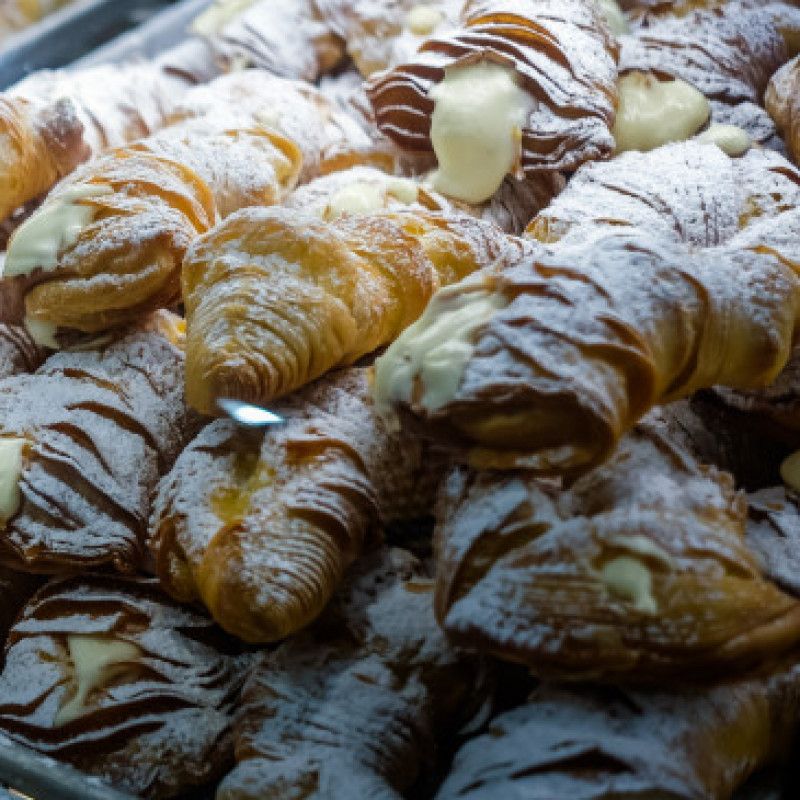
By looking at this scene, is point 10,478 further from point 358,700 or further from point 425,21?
point 425,21

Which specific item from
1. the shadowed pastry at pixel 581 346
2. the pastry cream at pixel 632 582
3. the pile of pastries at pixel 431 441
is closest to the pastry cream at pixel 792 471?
the pile of pastries at pixel 431 441

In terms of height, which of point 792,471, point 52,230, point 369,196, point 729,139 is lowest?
point 792,471

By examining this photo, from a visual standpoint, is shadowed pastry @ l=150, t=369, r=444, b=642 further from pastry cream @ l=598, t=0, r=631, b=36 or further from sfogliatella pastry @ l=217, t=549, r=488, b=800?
pastry cream @ l=598, t=0, r=631, b=36

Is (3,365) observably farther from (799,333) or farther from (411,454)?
A: (799,333)

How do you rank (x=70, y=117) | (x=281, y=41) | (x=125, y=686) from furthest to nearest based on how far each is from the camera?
(x=281, y=41)
(x=70, y=117)
(x=125, y=686)

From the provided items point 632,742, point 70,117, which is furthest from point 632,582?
point 70,117

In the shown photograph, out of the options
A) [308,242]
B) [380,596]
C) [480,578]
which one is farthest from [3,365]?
[480,578]
